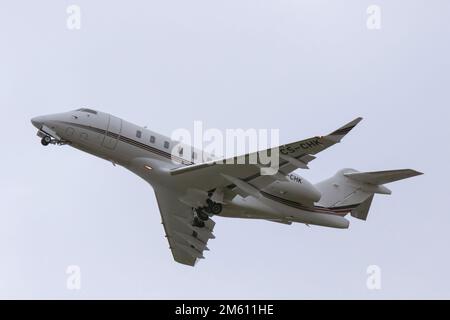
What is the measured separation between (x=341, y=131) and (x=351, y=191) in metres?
8.11

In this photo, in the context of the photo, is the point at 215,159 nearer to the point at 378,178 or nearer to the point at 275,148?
the point at 275,148

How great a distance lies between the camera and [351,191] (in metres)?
29.8

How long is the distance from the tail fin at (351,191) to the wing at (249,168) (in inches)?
176

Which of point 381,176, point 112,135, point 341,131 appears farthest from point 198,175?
point 381,176

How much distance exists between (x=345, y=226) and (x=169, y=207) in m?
6.16

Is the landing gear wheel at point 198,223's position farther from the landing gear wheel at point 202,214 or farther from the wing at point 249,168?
the wing at point 249,168

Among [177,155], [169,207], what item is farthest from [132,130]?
[169,207]

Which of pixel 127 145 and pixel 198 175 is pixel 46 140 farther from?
pixel 198 175

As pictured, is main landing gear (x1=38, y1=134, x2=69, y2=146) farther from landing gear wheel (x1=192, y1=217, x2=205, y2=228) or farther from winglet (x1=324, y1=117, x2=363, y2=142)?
winglet (x1=324, y1=117, x2=363, y2=142)

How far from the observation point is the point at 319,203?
2917cm

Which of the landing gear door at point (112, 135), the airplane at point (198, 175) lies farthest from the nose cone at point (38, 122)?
the landing gear door at point (112, 135)

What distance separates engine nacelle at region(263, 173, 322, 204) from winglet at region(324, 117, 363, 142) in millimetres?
4725

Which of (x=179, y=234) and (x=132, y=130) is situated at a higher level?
(x=132, y=130)

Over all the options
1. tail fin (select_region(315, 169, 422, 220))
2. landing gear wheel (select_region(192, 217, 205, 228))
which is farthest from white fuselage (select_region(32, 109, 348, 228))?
tail fin (select_region(315, 169, 422, 220))
